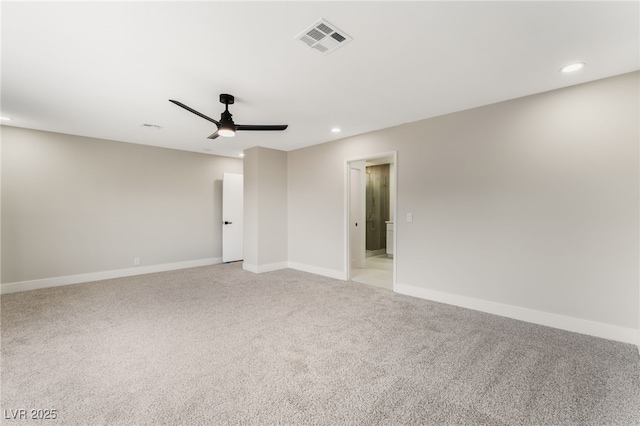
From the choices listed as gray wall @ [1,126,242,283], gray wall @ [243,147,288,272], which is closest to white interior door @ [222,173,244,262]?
gray wall @ [1,126,242,283]

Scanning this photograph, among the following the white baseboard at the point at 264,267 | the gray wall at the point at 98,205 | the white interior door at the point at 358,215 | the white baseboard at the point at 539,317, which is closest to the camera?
the white baseboard at the point at 539,317

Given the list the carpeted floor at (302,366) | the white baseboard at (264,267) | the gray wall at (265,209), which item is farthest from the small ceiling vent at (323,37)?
the white baseboard at (264,267)

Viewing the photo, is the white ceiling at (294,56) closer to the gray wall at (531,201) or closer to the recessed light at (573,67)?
the recessed light at (573,67)

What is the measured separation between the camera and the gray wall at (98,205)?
4.33 meters

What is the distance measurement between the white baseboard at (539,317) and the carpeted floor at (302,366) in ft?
0.40

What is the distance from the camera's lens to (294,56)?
2338mm

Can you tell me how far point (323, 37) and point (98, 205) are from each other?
17.0 ft

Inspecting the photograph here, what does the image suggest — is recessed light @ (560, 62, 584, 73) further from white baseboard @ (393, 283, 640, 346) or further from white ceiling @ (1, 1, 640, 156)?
white baseboard @ (393, 283, 640, 346)

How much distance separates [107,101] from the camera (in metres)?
3.34

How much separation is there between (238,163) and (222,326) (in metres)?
4.85

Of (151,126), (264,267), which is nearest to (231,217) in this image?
(264,267)

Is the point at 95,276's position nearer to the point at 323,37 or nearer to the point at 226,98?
the point at 226,98

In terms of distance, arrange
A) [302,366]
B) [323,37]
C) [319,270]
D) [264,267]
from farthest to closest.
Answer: [264,267]
[319,270]
[302,366]
[323,37]

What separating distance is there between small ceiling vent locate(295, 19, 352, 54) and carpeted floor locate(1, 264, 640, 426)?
2575 millimetres
